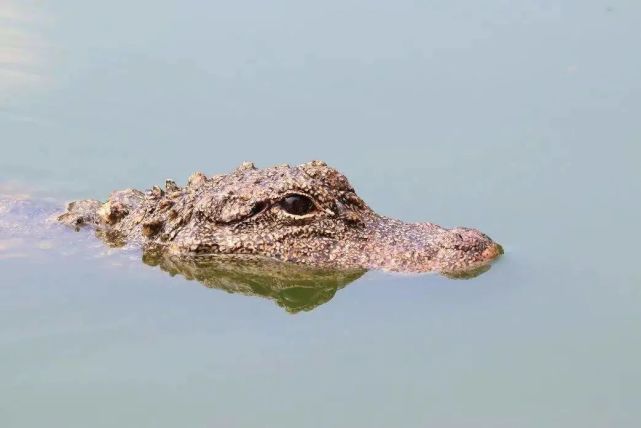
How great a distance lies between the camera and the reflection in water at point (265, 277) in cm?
766

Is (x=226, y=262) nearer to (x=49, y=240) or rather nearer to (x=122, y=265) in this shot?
(x=122, y=265)

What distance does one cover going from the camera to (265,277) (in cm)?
781

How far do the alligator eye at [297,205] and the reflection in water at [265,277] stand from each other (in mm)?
411

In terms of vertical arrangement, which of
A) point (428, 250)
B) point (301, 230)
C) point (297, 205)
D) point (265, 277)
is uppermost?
point (297, 205)

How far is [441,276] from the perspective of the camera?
7602 millimetres

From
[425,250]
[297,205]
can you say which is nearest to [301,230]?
[297,205]

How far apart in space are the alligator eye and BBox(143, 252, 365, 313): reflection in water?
16.2 inches

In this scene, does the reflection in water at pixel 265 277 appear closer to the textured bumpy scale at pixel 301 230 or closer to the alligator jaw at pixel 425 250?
the textured bumpy scale at pixel 301 230

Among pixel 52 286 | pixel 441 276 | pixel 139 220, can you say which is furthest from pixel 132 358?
pixel 441 276

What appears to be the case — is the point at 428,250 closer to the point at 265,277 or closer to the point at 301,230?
the point at 301,230

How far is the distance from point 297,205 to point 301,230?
19 cm

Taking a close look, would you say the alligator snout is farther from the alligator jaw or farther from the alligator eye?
the alligator eye

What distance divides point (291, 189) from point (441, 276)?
4.25 feet

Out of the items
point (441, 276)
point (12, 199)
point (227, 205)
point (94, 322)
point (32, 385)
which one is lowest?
point (32, 385)
